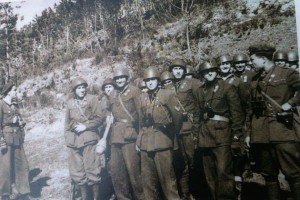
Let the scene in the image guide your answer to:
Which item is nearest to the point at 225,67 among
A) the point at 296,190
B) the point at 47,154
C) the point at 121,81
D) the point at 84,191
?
the point at 121,81

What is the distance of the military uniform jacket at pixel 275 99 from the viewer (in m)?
2.16

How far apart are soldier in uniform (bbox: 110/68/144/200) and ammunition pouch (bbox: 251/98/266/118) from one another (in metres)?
0.84

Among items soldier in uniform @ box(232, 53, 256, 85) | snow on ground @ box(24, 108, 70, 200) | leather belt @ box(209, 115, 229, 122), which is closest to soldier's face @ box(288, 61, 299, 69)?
soldier in uniform @ box(232, 53, 256, 85)

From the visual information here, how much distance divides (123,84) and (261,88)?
40.2 inches

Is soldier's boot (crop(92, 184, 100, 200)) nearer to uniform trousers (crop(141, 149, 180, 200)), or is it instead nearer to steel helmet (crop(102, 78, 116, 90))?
uniform trousers (crop(141, 149, 180, 200))

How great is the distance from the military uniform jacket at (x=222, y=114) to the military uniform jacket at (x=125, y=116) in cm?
53

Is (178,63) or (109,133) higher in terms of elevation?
(178,63)

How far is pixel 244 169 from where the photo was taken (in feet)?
7.91

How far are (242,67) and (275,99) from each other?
34 cm

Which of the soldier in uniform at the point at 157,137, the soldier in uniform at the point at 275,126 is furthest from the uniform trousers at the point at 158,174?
the soldier in uniform at the point at 275,126

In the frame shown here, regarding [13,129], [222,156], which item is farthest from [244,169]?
A: [13,129]

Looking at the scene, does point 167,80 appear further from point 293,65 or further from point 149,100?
point 293,65

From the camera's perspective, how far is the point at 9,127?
2910mm

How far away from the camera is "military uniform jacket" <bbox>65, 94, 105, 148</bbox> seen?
105 inches
